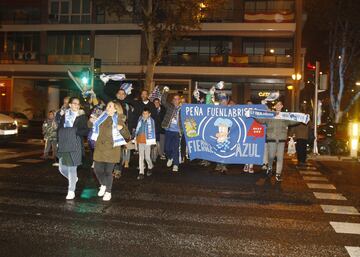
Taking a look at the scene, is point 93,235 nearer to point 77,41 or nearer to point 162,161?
point 162,161

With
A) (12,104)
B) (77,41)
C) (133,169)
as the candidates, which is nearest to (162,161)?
(133,169)

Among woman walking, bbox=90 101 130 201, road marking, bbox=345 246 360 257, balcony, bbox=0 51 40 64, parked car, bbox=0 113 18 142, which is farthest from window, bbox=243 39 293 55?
road marking, bbox=345 246 360 257

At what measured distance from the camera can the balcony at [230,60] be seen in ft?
115

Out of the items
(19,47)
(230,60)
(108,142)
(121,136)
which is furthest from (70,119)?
(19,47)

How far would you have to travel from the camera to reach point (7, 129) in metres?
17.8

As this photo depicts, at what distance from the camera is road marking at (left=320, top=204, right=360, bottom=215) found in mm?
8216

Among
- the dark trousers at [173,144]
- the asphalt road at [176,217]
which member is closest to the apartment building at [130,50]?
the dark trousers at [173,144]

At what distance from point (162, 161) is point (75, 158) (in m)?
6.28

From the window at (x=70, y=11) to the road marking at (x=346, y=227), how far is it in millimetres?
35771

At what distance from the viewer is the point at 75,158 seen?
8477 mm

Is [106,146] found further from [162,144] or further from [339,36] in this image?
[339,36]

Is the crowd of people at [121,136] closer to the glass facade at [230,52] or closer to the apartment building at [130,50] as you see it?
the apartment building at [130,50]

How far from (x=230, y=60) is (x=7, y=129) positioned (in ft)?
68.8

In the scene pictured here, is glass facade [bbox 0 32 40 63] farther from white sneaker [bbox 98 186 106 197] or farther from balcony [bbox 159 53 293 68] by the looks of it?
white sneaker [bbox 98 186 106 197]
